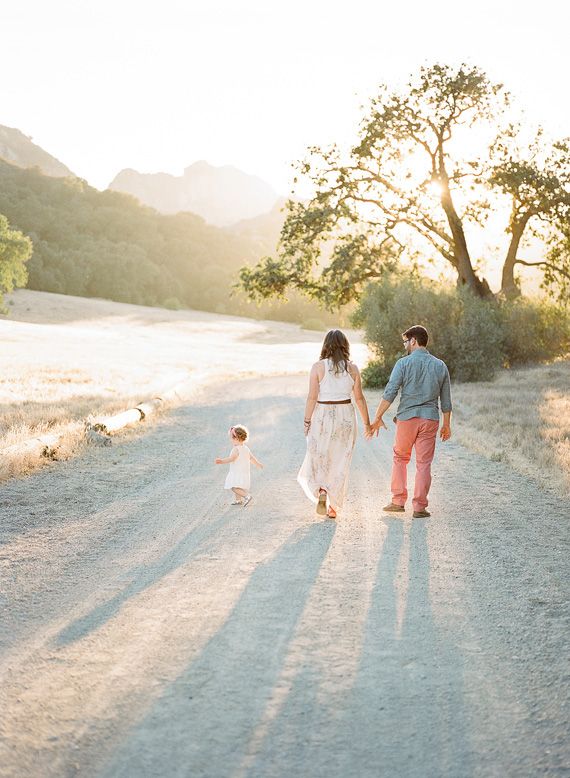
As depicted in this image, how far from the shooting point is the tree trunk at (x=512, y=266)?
28.7 metres

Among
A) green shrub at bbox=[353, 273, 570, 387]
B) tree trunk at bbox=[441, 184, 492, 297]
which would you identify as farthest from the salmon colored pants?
tree trunk at bbox=[441, 184, 492, 297]

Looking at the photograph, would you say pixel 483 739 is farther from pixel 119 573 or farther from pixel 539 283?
pixel 539 283

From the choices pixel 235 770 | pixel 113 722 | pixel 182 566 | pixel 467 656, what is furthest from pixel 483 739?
pixel 182 566

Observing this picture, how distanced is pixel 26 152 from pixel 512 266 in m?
186

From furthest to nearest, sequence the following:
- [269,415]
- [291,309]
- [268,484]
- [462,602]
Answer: [291,309] → [269,415] → [268,484] → [462,602]

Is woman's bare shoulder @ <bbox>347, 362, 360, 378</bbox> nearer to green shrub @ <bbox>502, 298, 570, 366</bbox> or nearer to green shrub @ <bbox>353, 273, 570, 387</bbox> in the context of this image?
green shrub @ <bbox>353, 273, 570, 387</bbox>

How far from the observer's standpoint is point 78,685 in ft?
13.6

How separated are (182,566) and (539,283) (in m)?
27.9

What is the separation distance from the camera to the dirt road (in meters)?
3.57

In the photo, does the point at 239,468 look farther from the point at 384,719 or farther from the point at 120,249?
the point at 120,249

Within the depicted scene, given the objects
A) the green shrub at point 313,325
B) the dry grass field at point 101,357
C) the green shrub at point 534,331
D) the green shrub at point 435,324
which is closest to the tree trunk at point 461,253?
the green shrub at point 534,331

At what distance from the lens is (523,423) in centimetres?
1537

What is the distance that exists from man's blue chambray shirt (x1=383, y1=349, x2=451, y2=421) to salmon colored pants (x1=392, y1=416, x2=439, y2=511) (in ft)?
0.32

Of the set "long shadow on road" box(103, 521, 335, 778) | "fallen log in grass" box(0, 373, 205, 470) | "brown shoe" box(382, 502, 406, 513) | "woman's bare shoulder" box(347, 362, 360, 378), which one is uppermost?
"woman's bare shoulder" box(347, 362, 360, 378)
